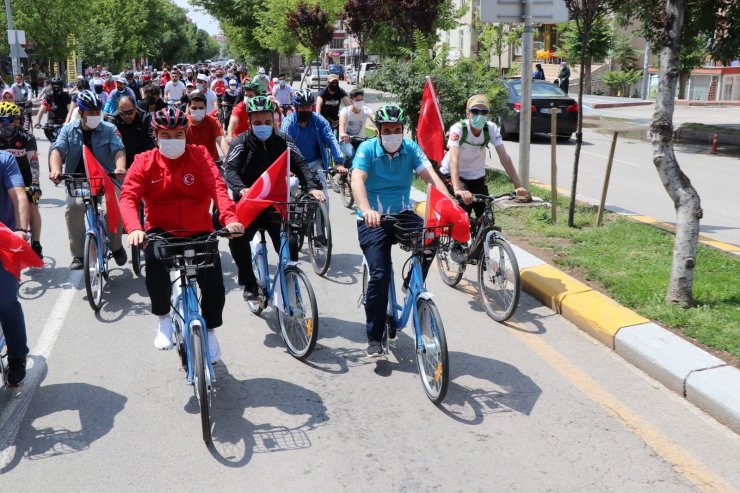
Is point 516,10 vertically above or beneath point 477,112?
above

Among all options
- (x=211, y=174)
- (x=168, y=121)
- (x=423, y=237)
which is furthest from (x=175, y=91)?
(x=423, y=237)

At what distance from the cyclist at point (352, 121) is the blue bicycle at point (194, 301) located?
22.9ft

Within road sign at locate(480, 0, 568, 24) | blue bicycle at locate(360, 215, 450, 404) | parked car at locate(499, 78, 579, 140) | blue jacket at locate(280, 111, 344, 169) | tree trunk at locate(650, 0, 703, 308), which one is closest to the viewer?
blue bicycle at locate(360, 215, 450, 404)

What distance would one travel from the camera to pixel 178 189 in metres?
5.17

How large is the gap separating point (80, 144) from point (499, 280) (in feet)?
14.9

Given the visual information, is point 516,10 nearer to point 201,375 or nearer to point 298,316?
point 298,316

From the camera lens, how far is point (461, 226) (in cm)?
532

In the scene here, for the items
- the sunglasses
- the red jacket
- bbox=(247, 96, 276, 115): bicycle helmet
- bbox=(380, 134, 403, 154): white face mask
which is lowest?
the red jacket

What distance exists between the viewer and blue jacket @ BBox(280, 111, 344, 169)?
853cm

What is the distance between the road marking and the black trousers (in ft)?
8.32

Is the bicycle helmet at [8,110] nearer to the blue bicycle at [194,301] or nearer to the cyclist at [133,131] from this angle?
the cyclist at [133,131]

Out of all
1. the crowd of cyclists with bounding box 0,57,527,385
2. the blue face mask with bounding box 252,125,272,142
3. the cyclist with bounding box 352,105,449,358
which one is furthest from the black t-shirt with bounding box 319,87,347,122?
the cyclist with bounding box 352,105,449,358

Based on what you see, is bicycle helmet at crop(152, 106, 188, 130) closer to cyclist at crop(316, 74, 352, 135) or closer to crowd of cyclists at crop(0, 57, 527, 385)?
crowd of cyclists at crop(0, 57, 527, 385)

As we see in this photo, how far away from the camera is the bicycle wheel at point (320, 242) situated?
821 cm
